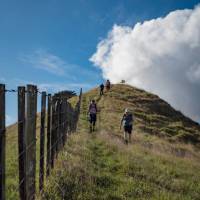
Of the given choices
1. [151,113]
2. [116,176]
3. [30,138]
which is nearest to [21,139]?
[30,138]

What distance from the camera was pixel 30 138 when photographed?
27.8 ft

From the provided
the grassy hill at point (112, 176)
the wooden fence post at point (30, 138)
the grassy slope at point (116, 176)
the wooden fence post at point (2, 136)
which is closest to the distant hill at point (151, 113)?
the grassy slope at point (116, 176)

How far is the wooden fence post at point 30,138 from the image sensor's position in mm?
8227

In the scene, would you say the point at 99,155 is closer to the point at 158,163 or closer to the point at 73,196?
the point at 158,163

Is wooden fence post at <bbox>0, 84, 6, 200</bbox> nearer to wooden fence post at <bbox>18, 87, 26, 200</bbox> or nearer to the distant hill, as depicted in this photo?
wooden fence post at <bbox>18, 87, 26, 200</bbox>

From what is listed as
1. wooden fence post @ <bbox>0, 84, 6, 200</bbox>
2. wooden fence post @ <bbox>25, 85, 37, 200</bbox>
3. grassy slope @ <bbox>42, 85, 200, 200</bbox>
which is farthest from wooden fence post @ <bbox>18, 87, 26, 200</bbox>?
grassy slope @ <bbox>42, 85, 200, 200</bbox>

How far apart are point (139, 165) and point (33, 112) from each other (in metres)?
7.47

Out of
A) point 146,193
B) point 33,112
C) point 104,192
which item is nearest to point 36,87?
point 33,112

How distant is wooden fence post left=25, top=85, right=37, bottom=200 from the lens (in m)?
8.23

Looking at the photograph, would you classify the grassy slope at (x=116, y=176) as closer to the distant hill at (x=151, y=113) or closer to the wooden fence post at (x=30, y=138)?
the wooden fence post at (x=30, y=138)

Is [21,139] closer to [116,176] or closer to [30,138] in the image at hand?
[30,138]

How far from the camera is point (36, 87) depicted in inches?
346

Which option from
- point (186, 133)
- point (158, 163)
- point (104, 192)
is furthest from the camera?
point (186, 133)

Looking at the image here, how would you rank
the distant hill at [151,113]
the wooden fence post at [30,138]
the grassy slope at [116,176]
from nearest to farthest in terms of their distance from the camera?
the wooden fence post at [30,138] < the grassy slope at [116,176] < the distant hill at [151,113]
